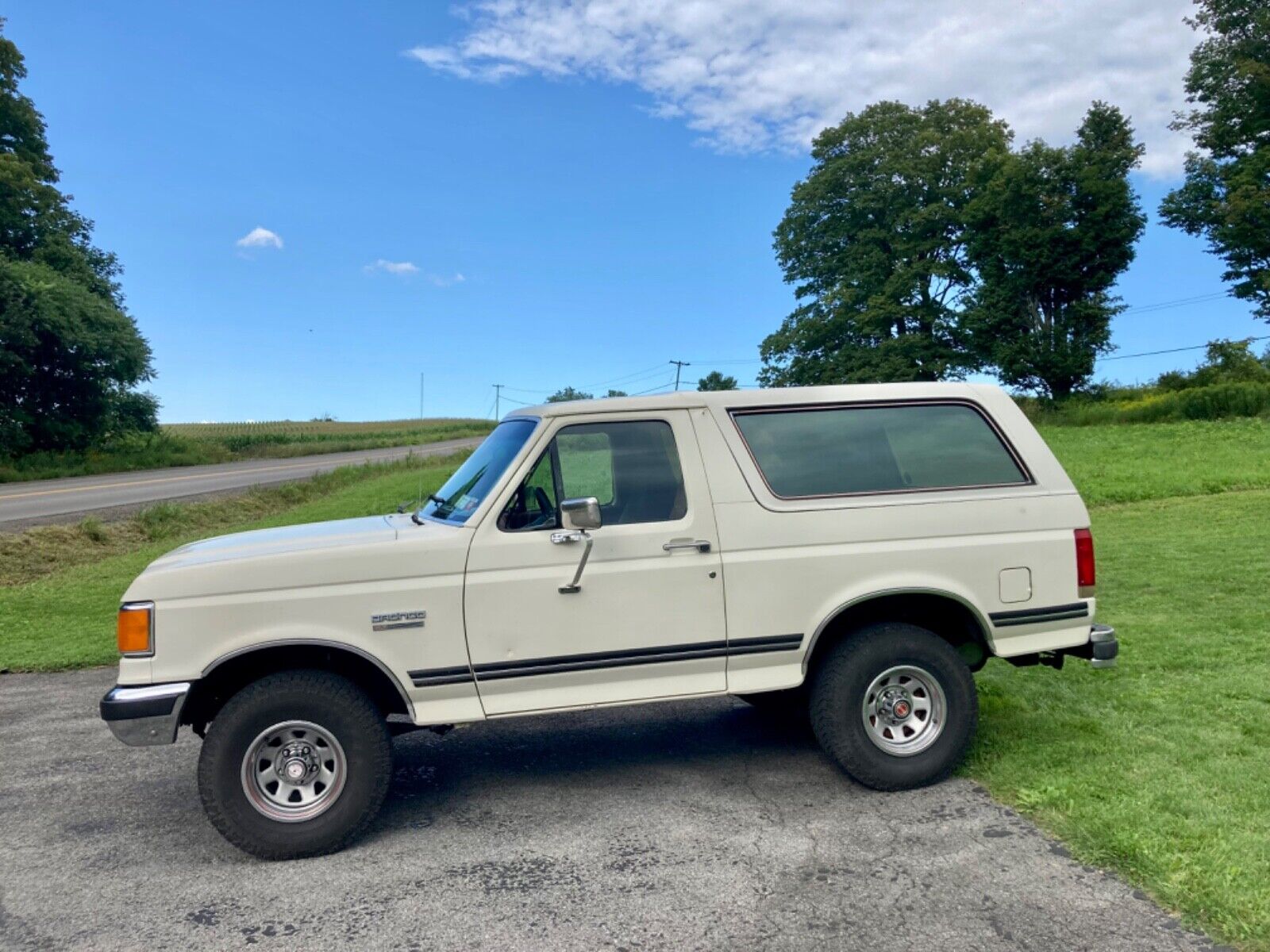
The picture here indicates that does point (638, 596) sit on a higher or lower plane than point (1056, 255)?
lower

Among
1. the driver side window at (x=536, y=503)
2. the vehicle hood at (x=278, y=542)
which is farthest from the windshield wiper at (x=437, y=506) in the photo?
the driver side window at (x=536, y=503)

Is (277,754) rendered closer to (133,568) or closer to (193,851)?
(193,851)

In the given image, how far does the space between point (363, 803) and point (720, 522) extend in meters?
2.12

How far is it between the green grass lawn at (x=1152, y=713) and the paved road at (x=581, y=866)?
0.69ft

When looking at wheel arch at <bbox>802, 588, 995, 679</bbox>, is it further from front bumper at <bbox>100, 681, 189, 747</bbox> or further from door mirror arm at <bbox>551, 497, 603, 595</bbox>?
front bumper at <bbox>100, 681, 189, 747</bbox>

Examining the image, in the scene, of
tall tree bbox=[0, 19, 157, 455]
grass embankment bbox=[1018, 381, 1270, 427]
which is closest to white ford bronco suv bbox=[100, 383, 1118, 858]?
tall tree bbox=[0, 19, 157, 455]

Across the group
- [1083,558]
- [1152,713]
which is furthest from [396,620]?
[1152,713]

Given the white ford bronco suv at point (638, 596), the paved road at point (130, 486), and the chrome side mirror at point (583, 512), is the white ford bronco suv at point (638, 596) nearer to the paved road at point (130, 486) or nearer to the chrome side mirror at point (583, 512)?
the chrome side mirror at point (583, 512)

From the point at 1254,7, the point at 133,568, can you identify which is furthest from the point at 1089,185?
the point at 133,568

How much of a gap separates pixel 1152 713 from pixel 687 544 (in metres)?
3.19

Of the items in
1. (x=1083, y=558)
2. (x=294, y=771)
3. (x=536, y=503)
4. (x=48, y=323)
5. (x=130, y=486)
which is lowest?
(x=294, y=771)

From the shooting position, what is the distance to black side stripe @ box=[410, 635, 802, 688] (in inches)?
183

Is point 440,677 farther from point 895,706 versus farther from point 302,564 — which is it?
point 895,706

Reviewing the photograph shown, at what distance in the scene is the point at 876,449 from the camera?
535 cm
